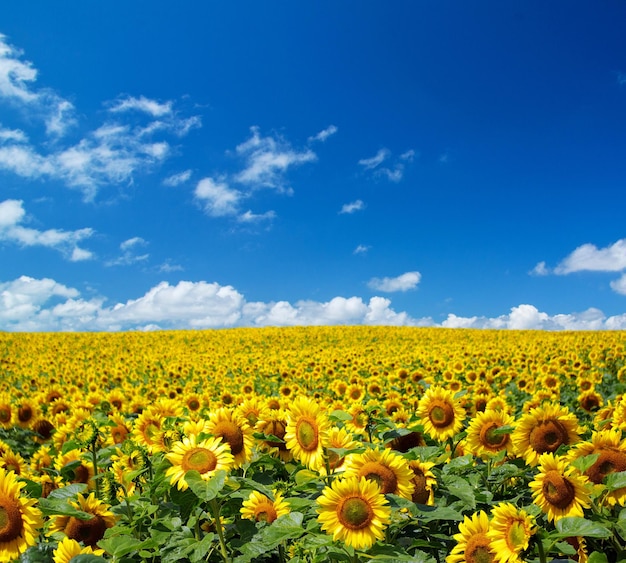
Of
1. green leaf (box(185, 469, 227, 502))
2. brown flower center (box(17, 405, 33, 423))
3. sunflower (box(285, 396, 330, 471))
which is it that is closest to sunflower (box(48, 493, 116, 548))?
green leaf (box(185, 469, 227, 502))

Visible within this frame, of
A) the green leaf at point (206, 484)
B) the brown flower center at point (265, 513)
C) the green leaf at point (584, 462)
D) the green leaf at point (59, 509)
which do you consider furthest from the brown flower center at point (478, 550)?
the green leaf at point (59, 509)

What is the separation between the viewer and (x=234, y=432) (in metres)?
3.20

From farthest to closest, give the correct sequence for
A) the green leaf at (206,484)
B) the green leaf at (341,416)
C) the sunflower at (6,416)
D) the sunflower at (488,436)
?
1. the sunflower at (6,416)
2. the sunflower at (488,436)
3. the green leaf at (341,416)
4. the green leaf at (206,484)

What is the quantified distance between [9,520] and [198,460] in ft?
3.63

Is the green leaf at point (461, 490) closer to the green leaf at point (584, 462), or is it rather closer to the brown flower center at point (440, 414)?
the green leaf at point (584, 462)

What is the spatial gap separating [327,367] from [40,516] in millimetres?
12735

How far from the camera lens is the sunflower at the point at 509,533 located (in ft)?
7.58

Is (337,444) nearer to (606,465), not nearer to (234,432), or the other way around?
(234,432)

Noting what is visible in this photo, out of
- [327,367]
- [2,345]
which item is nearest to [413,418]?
[327,367]

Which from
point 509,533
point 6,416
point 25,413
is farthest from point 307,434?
point 6,416

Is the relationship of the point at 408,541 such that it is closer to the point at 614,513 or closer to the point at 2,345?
the point at 614,513

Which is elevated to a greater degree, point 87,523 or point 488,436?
point 488,436

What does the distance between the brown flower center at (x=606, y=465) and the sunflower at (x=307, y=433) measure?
154cm

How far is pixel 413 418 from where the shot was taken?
13.9 feet
